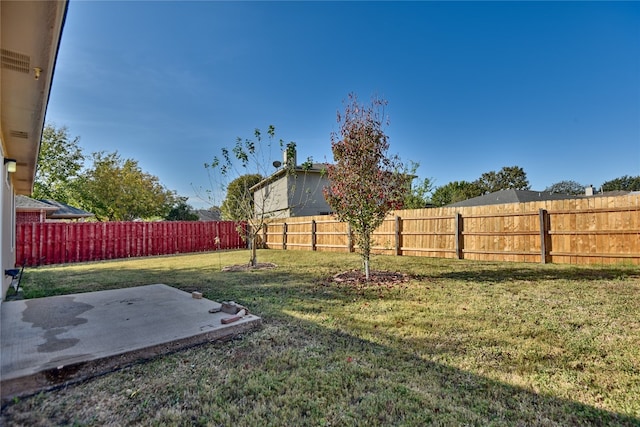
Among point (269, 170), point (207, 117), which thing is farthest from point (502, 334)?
point (207, 117)

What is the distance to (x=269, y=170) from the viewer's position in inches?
412

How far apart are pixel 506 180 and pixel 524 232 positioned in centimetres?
4278

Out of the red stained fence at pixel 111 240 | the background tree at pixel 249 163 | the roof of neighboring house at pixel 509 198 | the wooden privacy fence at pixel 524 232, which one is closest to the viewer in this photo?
the wooden privacy fence at pixel 524 232

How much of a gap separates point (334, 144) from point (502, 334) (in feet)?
17.0

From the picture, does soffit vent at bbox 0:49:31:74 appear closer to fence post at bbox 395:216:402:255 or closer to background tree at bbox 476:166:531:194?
fence post at bbox 395:216:402:255

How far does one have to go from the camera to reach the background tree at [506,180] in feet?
149

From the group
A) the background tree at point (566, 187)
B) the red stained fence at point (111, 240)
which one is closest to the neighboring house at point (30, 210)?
the red stained fence at point (111, 240)

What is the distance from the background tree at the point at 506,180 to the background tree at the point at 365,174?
4425cm

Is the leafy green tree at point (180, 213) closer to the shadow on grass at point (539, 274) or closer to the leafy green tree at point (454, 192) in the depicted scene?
the leafy green tree at point (454, 192)

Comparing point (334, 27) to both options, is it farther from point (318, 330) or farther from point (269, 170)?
point (318, 330)

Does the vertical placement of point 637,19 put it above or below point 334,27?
below

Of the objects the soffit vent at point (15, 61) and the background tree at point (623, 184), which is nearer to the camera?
the soffit vent at point (15, 61)

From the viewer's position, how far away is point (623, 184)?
47.8m

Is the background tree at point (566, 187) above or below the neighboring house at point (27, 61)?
above
